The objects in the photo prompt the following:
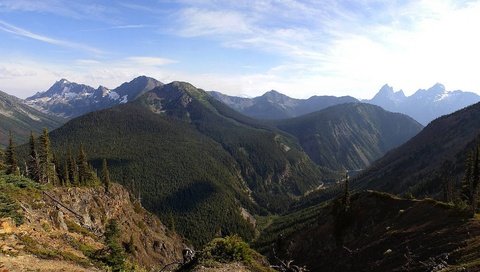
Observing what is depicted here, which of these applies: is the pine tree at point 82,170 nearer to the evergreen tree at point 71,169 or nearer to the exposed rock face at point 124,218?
the evergreen tree at point 71,169

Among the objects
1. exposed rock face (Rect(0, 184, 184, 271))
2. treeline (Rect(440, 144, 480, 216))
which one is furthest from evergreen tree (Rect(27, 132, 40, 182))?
treeline (Rect(440, 144, 480, 216))

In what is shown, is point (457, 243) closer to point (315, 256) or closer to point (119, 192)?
point (315, 256)

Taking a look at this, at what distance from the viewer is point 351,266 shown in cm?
6569

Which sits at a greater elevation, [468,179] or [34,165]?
[34,165]

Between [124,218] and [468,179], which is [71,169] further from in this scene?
[468,179]

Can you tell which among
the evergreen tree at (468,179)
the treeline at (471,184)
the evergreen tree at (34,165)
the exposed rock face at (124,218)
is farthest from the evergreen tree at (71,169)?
the evergreen tree at (468,179)

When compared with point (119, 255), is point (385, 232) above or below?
below

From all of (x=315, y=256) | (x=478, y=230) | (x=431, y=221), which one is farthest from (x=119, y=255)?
(x=315, y=256)

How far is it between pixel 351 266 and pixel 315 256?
19456 mm

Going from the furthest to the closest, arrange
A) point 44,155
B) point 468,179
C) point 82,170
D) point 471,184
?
point 82,170 → point 44,155 → point 468,179 → point 471,184

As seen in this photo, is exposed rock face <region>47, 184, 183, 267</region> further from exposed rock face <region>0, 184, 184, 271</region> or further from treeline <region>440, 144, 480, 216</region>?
treeline <region>440, 144, 480, 216</region>

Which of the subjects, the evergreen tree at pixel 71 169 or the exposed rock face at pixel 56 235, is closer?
the exposed rock face at pixel 56 235

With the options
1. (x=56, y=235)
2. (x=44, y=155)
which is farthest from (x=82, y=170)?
(x=56, y=235)

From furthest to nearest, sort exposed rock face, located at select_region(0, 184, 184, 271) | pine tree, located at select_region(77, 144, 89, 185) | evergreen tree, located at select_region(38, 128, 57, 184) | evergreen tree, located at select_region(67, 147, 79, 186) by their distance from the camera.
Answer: pine tree, located at select_region(77, 144, 89, 185) < evergreen tree, located at select_region(67, 147, 79, 186) < evergreen tree, located at select_region(38, 128, 57, 184) < exposed rock face, located at select_region(0, 184, 184, 271)
